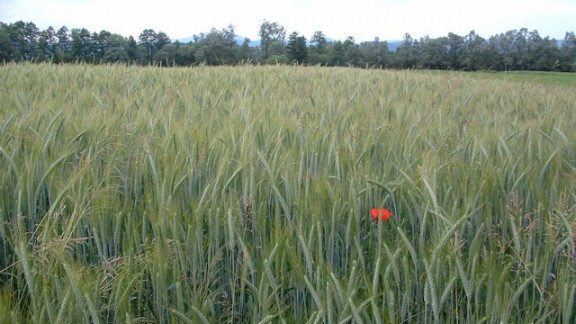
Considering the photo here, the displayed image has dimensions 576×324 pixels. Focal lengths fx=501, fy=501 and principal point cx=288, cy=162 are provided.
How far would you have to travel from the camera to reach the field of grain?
1170 mm

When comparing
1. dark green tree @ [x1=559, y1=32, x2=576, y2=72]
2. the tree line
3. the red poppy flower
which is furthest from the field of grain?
A: dark green tree @ [x1=559, y1=32, x2=576, y2=72]

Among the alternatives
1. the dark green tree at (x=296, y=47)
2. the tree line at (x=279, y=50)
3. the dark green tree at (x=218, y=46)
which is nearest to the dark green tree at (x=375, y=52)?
the tree line at (x=279, y=50)

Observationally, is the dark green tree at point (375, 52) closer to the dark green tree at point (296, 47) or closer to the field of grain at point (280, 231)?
the dark green tree at point (296, 47)

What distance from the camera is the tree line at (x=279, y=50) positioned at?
43.8ft

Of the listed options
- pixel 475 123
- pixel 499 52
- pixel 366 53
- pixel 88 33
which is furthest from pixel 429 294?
pixel 499 52

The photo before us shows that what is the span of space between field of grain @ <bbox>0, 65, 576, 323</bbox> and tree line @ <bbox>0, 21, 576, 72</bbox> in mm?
5488

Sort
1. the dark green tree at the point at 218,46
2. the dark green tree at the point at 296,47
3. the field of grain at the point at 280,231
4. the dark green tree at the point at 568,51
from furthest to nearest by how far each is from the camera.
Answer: the dark green tree at the point at 568,51 < the dark green tree at the point at 296,47 < the dark green tree at the point at 218,46 < the field of grain at the point at 280,231

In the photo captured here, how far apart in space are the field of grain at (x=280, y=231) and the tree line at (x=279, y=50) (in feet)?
18.0

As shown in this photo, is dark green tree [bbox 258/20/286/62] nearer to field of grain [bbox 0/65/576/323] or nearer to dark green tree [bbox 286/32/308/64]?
dark green tree [bbox 286/32/308/64]

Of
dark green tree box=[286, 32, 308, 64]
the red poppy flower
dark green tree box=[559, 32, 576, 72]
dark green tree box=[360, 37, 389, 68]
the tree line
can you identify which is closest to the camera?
the red poppy flower

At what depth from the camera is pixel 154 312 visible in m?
1.32

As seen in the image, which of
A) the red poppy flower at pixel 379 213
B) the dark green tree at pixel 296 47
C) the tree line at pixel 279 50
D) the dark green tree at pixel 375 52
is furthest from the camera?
the dark green tree at pixel 375 52

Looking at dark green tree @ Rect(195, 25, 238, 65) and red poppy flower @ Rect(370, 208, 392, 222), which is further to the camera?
dark green tree @ Rect(195, 25, 238, 65)

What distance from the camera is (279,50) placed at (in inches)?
781
